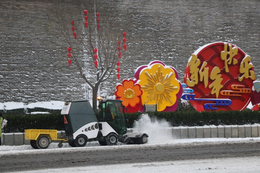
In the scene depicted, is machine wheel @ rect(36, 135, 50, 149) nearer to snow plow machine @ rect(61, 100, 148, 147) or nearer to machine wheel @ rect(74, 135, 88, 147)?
snow plow machine @ rect(61, 100, 148, 147)

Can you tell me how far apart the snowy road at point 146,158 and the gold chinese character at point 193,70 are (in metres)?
4.51

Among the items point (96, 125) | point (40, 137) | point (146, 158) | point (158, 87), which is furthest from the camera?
point (158, 87)

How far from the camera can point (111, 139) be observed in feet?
39.6

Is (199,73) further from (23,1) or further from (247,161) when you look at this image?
(23,1)

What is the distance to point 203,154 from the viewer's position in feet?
30.9

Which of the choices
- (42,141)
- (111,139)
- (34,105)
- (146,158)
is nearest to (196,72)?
(111,139)

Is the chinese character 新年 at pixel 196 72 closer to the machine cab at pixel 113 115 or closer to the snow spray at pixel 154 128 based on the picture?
the snow spray at pixel 154 128

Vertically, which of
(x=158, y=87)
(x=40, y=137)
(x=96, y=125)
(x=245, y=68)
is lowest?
(x=40, y=137)

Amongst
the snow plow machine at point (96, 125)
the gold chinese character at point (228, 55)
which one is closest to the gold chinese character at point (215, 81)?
the gold chinese character at point (228, 55)

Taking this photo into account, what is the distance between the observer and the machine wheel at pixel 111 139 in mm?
12008

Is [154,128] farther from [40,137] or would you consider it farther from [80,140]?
[40,137]

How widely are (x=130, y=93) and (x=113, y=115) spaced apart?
3.15 metres

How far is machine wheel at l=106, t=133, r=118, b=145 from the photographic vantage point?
1201cm

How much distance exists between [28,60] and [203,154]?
16722 mm
